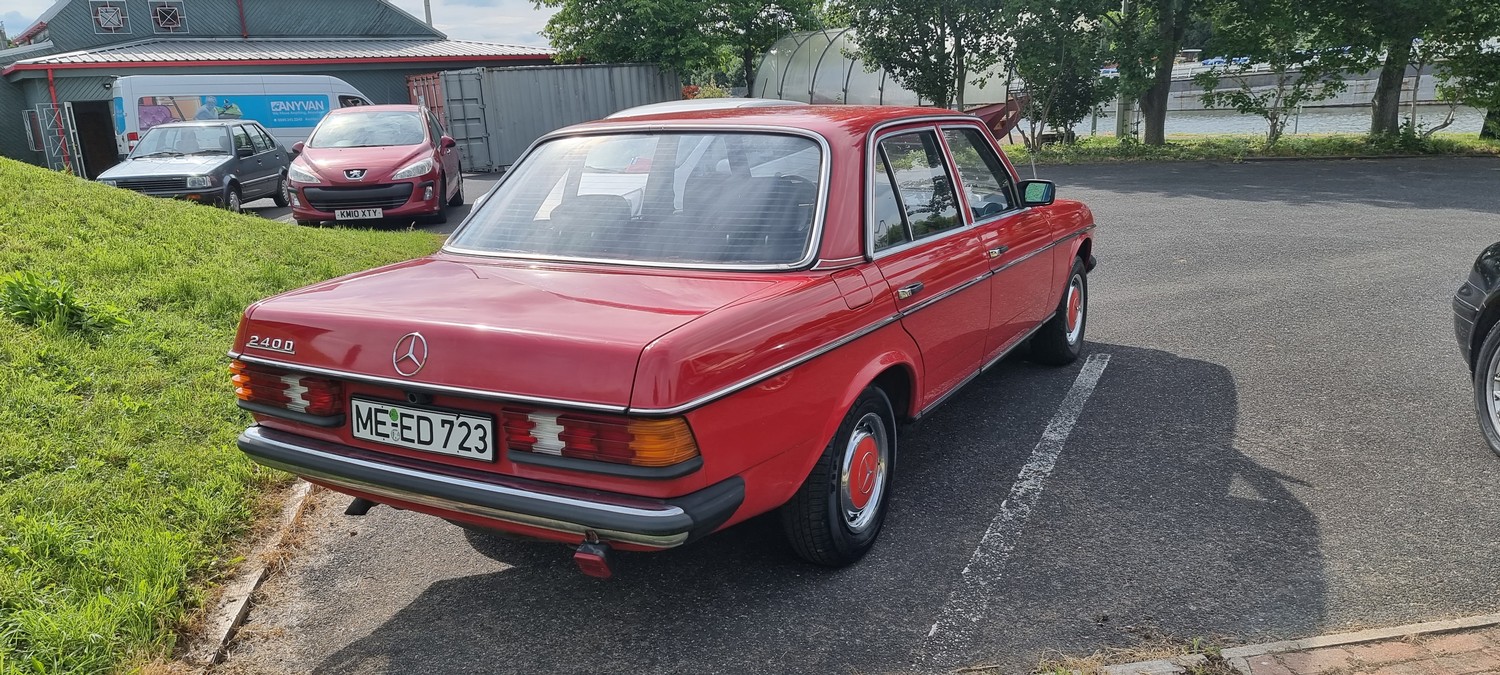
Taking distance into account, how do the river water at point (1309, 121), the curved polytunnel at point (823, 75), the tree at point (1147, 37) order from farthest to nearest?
the curved polytunnel at point (823, 75) < the river water at point (1309, 121) < the tree at point (1147, 37)

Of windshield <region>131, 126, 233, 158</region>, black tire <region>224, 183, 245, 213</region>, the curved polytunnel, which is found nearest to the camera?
black tire <region>224, 183, 245, 213</region>

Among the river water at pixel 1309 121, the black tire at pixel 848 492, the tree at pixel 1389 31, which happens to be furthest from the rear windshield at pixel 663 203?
the river water at pixel 1309 121

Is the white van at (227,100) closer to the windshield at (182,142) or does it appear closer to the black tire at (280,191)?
the black tire at (280,191)

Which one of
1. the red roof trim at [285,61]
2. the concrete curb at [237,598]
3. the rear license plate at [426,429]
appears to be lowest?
the concrete curb at [237,598]

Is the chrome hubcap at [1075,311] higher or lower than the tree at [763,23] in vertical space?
lower

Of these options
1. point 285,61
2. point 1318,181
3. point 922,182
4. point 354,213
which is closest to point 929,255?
point 922,182

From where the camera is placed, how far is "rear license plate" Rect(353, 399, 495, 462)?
2.90m

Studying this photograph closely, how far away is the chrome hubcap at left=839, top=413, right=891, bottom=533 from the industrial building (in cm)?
2771

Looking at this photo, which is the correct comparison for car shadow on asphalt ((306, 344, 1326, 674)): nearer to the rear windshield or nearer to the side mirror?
the rear windshield

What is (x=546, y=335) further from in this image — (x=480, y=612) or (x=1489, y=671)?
(x=1489, y=671)

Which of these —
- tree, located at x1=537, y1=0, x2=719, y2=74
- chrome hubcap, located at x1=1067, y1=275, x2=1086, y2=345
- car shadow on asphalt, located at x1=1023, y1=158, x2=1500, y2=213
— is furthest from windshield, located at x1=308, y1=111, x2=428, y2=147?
tree, located at x1=537, y1=0, x2=719, y2=74

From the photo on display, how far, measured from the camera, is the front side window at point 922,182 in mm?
4074

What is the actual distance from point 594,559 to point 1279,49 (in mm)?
20066

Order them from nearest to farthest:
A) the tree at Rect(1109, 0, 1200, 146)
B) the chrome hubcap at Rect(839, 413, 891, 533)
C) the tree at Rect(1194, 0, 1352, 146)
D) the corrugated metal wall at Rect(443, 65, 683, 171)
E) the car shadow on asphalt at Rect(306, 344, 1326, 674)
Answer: the car shadow on asphalt at Rect(306, 344, 1326, 674)
the chrome hubcap at Rect(839, 413, 891, 533)
the tree at Rect(1194, 0, 1352, 146)
the tree at Rect(1109, 0, 1200, 146)
the corrugated metal wall at Rect(443, 65, 683, 171)
